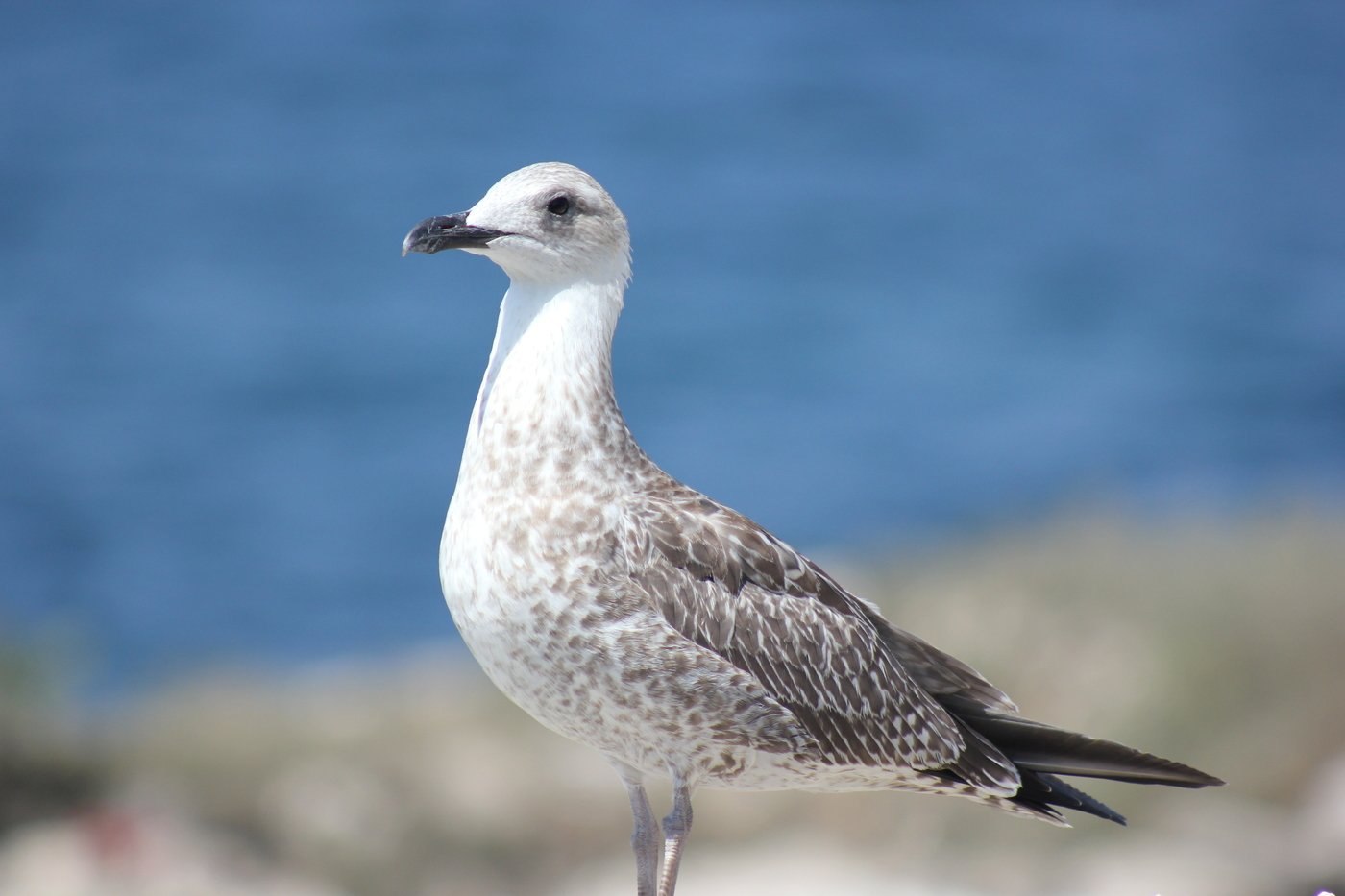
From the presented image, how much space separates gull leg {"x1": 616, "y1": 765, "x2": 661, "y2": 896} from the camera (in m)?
4.69

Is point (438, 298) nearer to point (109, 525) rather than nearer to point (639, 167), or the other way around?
point (639, 167)

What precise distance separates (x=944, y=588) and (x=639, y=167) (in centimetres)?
1414

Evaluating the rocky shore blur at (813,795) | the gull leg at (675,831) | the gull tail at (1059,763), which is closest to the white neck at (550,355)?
the gull leg at (675,831)

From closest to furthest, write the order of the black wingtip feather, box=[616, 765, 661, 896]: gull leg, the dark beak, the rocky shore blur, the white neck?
the dark beak < the white neck < box=[616, 765, 661, 896]: gull leg < the black wingtip feather < the rocky shore blur

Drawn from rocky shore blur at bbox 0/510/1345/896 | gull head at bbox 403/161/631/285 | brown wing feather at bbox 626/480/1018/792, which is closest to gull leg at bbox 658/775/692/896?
brown wing feather at bbox 626/480/1018/792

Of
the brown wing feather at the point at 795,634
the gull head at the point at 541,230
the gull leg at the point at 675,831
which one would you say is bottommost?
the gull leg at the point at 675,831

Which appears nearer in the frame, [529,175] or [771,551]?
[529,175]

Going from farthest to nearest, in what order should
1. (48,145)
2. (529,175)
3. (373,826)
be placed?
1. (48,145)
2. (373,826)
3. (529,175)

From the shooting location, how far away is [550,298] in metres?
4.52

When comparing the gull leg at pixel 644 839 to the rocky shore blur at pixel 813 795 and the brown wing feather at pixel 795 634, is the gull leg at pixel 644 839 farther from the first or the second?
the rocky shore blur at pixel 813 795

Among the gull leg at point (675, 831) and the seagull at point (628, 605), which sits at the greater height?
the seagull at point (628, 605)

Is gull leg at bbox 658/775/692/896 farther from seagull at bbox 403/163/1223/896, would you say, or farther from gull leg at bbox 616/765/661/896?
gull leg at bbox 616/765/661/896

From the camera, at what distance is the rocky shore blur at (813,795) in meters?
8.08

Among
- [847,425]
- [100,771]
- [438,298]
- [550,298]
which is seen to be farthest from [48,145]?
[550,298]
